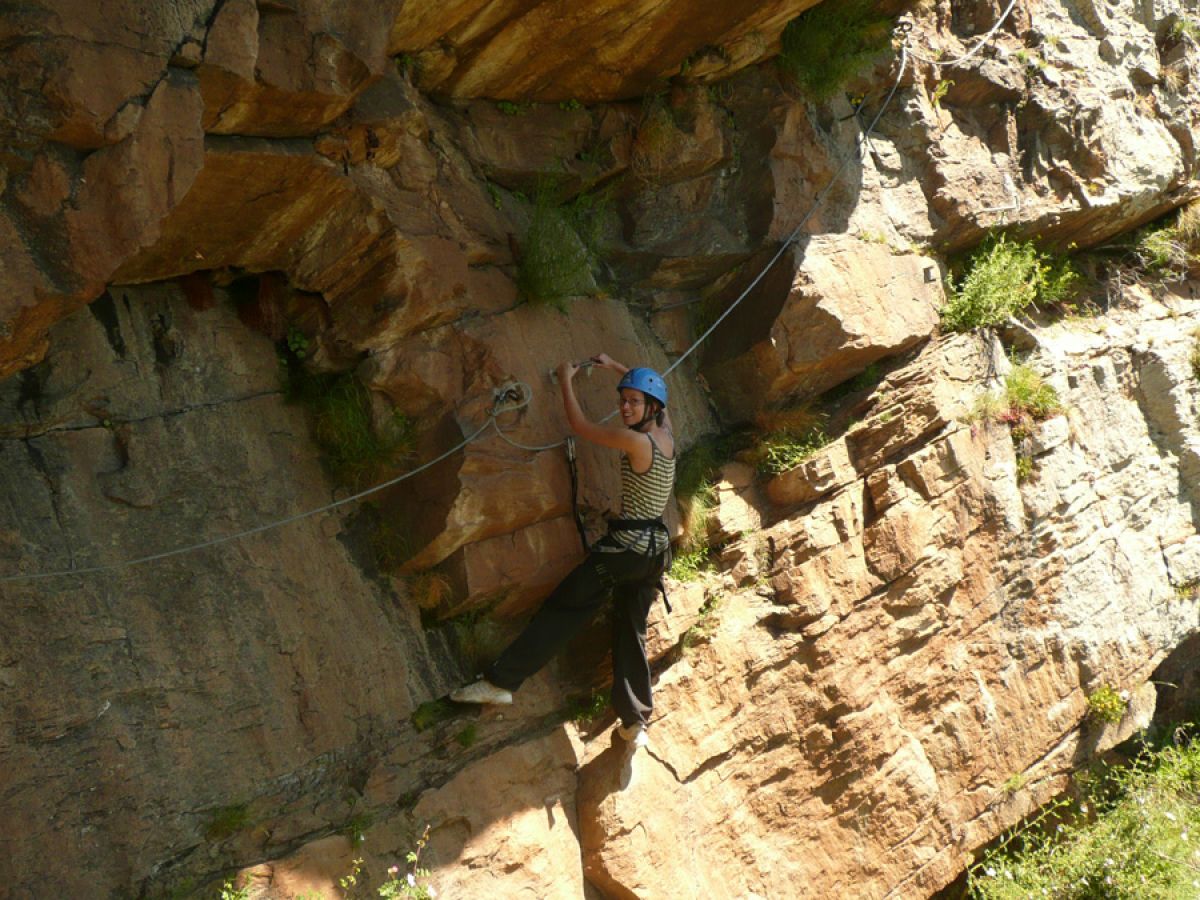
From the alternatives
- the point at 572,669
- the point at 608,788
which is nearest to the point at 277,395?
the point at 572,669

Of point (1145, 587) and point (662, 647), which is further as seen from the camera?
point (1145, 587)

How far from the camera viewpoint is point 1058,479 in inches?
281

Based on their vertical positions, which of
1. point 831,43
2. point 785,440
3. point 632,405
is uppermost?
point 831,43

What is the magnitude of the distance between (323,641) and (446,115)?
2.86 meters

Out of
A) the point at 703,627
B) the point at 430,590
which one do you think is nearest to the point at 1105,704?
the point at 703,627

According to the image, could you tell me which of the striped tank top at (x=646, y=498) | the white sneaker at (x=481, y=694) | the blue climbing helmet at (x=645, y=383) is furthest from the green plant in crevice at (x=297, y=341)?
the white sneaker at (x=481, y=694)

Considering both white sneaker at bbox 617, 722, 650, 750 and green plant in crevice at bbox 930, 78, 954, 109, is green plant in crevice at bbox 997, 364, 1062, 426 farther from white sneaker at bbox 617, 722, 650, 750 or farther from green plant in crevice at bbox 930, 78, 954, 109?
white sneaker at bbox 617, 722, 650, 750

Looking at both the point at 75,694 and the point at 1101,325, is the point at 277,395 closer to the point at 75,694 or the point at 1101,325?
the point at 75,694

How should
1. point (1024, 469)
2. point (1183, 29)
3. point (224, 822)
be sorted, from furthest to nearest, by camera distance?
A: point (1183, 29)
point (1024, 469)
point (224, 822)

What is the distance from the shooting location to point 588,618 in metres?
5.36

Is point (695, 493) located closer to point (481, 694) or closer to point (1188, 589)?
point (481, 694)

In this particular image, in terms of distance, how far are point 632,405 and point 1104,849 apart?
15.0ft

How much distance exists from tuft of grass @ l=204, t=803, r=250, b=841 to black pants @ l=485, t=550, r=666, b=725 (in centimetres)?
132

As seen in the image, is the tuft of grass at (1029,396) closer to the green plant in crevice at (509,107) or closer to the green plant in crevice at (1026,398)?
the green plant in crevice at (1026,398)
